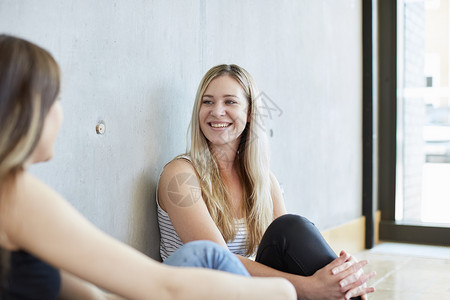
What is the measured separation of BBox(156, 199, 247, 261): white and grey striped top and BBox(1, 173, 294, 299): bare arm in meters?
0.95

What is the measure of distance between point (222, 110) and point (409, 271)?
6.27 ft

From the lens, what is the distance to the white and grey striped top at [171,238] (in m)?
2.09

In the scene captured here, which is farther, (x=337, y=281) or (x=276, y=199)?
(x=276, y=199)

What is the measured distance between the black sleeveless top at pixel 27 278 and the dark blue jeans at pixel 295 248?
1.00 metres

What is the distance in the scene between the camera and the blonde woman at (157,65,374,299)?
74.6 inches

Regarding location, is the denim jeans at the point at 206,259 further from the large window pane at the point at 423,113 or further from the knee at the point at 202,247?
the large window pane at the point at 423,113

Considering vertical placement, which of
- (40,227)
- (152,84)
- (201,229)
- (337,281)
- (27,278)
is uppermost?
(152,84)

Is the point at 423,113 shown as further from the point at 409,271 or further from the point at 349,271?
the point at 349,271

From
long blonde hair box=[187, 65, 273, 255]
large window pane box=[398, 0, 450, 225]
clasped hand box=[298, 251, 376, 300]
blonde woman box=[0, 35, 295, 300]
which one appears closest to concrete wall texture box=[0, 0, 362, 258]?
long blonde hair box=[187, 65, 273, 255]

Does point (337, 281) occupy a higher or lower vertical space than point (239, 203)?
lower

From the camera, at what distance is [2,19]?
1.46 m

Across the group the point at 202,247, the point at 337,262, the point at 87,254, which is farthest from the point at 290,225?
the point at 87,254

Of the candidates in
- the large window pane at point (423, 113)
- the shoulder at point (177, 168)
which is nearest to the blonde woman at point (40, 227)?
the shoulder at point (177, 168)

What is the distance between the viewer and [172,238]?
6.88ft
